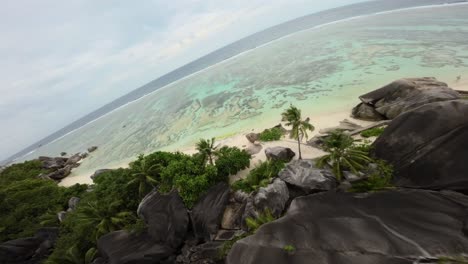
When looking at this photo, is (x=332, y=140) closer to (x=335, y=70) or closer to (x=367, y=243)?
(x=367, y=243)

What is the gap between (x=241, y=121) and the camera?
48781mm

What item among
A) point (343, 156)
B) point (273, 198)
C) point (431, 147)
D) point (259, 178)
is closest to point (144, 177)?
point (259, 178)

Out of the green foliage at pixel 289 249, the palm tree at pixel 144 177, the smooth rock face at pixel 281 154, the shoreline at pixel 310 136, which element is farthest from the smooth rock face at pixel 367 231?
the palm tree at pixel 144 177

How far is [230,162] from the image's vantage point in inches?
1016

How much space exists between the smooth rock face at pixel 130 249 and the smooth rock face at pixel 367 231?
371 inches

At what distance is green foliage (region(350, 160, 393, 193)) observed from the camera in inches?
701

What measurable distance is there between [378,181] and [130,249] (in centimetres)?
2243

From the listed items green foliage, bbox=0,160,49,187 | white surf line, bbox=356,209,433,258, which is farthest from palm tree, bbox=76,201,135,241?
green foliage, bbox=0,160,49,187

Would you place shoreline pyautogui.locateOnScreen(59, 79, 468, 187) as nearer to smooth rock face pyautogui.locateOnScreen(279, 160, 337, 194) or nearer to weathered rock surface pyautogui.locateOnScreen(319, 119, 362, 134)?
weathered rock surface pyautogui.locateOnScreen(319, 119, 362, 134)

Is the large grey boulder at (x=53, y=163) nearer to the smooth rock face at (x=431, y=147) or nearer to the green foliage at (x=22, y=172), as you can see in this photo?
the green foliage at (x=22, y=172)

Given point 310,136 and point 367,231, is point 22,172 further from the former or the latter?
point 367,231

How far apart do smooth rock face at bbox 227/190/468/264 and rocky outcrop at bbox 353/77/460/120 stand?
1801 centimetres

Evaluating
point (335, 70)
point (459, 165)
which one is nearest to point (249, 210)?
point (459, 165)

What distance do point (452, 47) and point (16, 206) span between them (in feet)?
290
